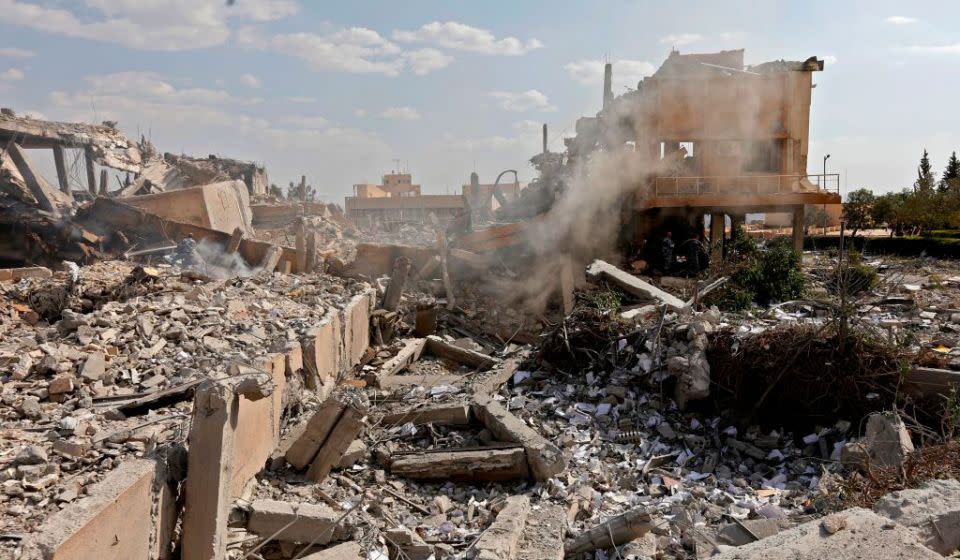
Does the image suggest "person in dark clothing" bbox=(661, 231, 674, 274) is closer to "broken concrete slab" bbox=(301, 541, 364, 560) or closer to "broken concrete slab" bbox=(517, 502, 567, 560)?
"broken concrete slab" bbox=(517, 502, 567, 560)

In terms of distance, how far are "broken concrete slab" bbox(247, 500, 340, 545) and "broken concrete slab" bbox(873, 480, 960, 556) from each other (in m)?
3.45

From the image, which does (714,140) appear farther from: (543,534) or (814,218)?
(814,218)

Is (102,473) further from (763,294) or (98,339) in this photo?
(763,294)

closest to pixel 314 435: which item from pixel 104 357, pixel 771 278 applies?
pixel 104 357

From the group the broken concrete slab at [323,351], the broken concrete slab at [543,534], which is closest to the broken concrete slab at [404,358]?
the broken concrete slab at [323,351]

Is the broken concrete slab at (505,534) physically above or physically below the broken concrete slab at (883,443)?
below

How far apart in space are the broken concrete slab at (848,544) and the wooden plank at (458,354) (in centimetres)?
606

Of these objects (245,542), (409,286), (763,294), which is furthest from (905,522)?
(409,286)

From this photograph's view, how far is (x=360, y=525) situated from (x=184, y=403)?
1.54 m

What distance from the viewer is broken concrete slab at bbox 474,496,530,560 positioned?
14.6 ft

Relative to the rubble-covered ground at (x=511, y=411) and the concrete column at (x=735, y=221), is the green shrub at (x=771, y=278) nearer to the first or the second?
the rubble-covered ground at (x=511, y=411)

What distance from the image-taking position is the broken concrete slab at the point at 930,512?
12.3 ft

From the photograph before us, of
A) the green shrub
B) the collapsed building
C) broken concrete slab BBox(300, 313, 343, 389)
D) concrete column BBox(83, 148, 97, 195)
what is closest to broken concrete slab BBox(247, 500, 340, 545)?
the collapsed building

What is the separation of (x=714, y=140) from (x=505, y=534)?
1603 cm
